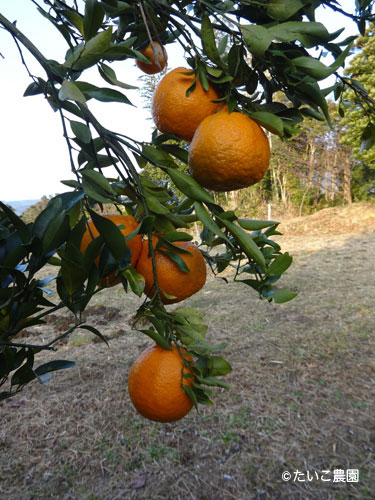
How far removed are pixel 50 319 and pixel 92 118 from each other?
12.3ft

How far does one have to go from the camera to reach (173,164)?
60 cm

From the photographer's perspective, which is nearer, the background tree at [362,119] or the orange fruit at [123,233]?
the orange fruit at [123,233]

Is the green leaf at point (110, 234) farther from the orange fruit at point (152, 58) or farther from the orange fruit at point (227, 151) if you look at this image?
the orange fruit at point (152, 58)

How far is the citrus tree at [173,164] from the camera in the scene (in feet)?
1.46

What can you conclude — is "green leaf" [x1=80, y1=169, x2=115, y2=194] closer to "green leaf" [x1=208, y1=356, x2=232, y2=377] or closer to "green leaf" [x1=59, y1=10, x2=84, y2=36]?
"green leaf" [x1=59, y1=10, x2=84, y2=36]

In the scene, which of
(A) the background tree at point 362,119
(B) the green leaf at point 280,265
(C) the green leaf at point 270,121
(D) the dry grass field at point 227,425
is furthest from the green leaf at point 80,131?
(A) the background tree at point 362,119

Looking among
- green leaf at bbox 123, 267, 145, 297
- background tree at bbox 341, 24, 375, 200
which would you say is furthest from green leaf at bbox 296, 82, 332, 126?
background tree at bbox 341, 24, 375, 200

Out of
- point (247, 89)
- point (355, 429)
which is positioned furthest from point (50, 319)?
point (247, 89)

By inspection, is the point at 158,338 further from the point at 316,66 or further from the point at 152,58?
the point at 152,58

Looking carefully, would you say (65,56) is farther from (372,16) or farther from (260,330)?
(260,330)

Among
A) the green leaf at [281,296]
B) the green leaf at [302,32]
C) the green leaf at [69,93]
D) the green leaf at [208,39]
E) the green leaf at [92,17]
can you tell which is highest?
the green leaf at [92,17]

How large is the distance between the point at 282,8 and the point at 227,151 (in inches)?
8.2

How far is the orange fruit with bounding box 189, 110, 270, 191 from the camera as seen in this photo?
0.43 metres

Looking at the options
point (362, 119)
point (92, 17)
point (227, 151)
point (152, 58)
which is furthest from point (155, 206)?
point (362, 119)
